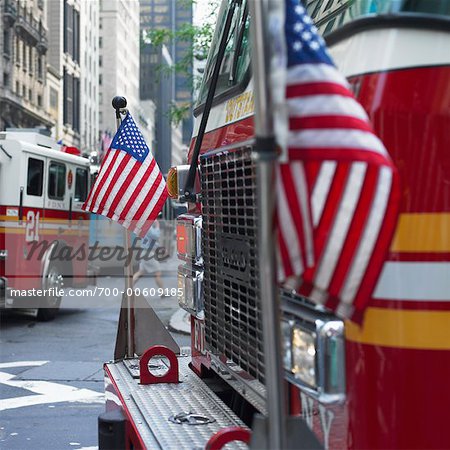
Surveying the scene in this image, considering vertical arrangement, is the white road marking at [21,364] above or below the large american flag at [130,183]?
below

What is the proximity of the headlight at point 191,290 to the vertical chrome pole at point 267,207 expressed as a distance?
1.95 metres

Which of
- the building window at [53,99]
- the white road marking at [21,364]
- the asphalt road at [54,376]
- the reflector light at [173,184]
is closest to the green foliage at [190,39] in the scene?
the asphalt road at [54,376]

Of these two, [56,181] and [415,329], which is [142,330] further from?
[56,181]

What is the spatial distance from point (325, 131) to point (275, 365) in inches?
23.6

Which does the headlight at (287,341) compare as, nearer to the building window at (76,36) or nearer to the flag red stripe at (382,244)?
the flag red stripe at (382,244)

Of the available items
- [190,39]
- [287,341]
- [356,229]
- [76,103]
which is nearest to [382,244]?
[356,229]

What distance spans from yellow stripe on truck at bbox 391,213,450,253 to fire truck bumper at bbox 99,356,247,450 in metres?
0.97

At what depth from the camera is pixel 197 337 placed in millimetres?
4199

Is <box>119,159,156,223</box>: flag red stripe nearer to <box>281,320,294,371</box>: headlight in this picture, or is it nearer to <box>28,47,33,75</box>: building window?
<box>281,320,294,371</box>: headlight

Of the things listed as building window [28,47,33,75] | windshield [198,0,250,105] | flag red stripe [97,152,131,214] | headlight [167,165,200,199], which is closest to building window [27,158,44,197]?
flag red stripe [97,152,131,214]

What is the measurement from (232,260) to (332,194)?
4.61ft

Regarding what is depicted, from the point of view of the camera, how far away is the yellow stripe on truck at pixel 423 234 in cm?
208

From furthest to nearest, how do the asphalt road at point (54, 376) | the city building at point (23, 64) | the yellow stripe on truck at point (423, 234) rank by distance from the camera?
the city building at point (23, 64) → the asphalt road at point (54, 376) → the yellow stripe on truck at point (423, 234)

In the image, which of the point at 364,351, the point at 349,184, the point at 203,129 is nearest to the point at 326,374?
the point at 364,351
